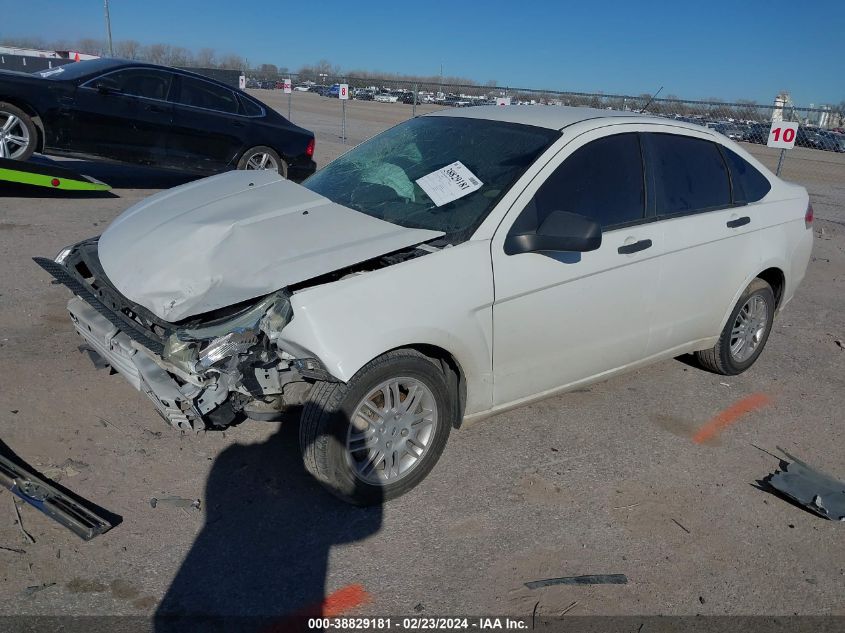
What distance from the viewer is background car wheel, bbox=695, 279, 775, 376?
508 centimetres

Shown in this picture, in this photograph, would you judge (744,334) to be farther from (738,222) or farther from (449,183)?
(449,183)

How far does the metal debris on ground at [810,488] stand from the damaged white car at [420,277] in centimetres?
100

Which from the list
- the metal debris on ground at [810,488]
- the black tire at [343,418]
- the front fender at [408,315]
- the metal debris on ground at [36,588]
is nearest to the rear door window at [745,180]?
the metal debris on ground at [810,488]

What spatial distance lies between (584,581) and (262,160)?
9.18 meters

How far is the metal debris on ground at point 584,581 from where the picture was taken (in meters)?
3.06

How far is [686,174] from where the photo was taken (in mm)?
4566

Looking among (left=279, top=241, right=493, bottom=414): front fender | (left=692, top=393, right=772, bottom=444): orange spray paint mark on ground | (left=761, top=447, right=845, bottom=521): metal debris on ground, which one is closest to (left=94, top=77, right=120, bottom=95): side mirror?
(left=279, top=241, right=493, bottom=414): front fender

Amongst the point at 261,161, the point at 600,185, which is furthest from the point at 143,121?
the point at 600,185

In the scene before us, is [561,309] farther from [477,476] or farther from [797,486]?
[797,486]

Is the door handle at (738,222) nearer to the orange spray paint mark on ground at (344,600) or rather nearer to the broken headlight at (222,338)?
the broken headlight at (222,338)

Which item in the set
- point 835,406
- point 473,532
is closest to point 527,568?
point 473,532

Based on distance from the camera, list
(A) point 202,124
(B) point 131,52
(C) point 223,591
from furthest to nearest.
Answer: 1. (B) point 131,52
2. (A) point 202,124
3. (C) point 223,591

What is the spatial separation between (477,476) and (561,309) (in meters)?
0.99

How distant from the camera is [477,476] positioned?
383cm
